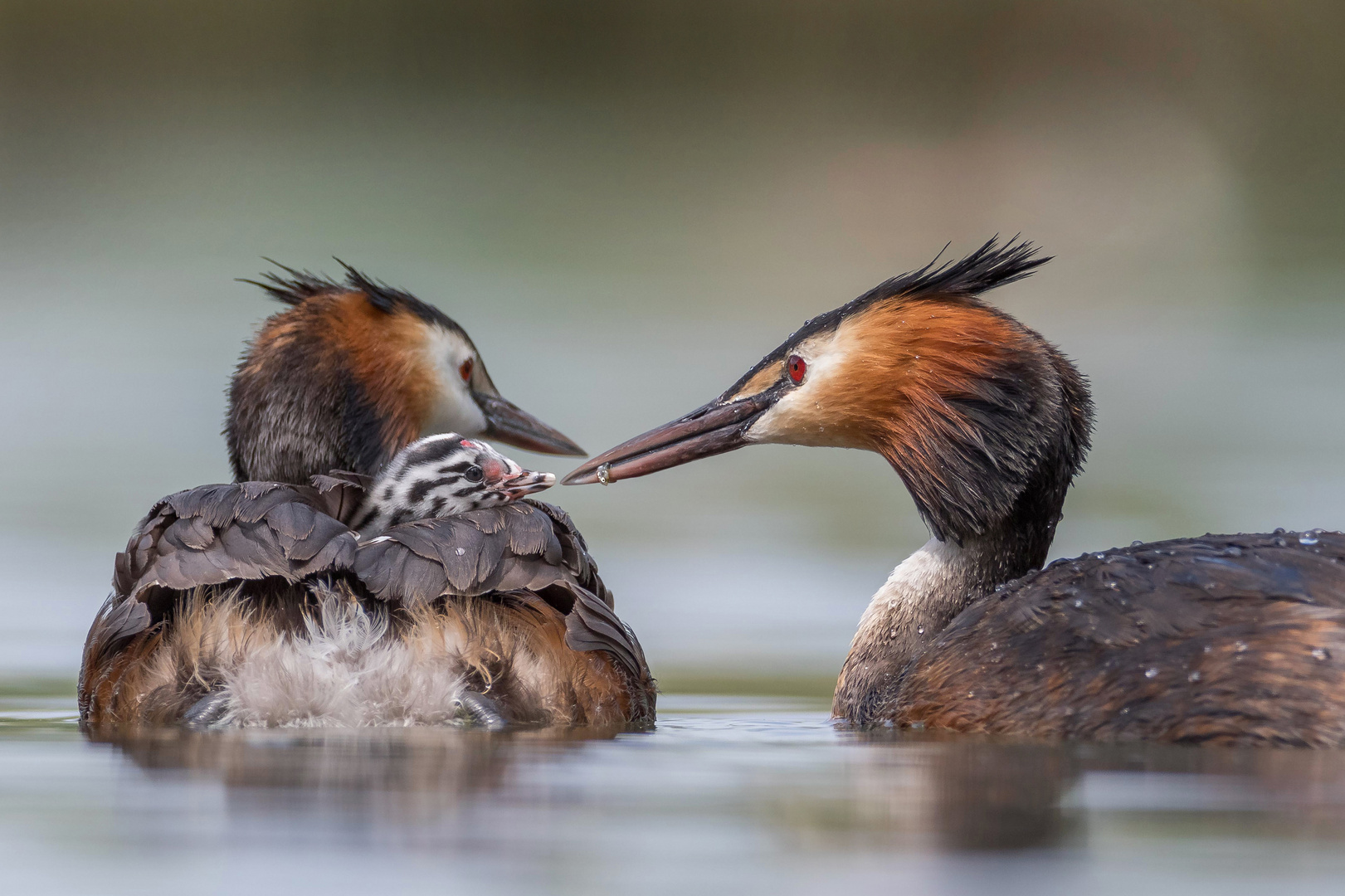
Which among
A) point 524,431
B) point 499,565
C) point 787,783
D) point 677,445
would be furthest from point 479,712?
point 524,431

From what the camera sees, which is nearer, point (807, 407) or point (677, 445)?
point (807, 407)

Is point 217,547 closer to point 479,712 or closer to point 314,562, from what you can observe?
point 314,562

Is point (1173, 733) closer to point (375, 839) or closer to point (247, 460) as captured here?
point (375, 839)

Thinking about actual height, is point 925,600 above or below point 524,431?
below

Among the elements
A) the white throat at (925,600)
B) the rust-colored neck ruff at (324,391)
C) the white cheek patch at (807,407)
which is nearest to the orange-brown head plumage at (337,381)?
the rust-colored neck ruff at (324,391)

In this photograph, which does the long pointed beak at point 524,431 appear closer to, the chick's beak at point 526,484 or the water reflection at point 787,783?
the chick's beak at point 526,484

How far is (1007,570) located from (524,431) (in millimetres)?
2430

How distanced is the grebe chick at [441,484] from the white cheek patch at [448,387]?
119cm

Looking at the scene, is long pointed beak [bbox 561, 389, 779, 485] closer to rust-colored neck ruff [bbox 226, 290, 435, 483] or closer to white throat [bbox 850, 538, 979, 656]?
white throat [bbox 850, 538, 979, 656]

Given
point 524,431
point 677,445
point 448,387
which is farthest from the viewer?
point 524,431

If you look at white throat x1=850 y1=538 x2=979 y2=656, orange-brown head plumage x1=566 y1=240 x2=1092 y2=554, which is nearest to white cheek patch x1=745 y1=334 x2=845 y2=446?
orange-brown head plumage x1=566 y1=240 x2=1092 y2=554

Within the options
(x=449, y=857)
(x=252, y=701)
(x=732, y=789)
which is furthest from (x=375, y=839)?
(x=252, y=701)

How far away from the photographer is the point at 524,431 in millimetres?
6875

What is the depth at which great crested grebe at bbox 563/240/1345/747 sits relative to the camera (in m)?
4.11
